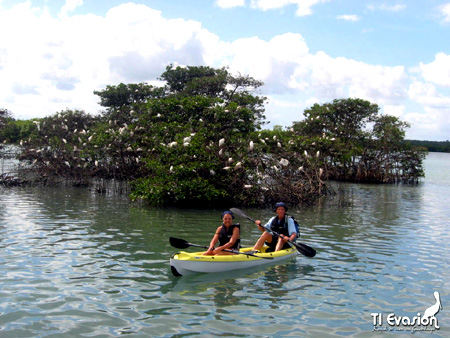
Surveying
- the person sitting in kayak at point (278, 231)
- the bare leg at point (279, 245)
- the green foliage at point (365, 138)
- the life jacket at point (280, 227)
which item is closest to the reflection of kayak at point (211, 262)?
the bare leg at point (279, 245)

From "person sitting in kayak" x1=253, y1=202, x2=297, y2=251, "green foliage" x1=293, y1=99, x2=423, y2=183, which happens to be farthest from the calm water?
"green foliage" x1=293, y1=99, x2=423, y2=183

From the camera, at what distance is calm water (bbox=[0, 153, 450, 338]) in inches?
260

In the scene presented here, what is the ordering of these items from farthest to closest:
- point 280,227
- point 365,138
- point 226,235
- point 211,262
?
point 365,138
point 280,227
point 226,235
point 211,262

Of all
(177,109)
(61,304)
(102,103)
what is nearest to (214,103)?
(177,109)

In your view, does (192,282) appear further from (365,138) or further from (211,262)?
(365,138)

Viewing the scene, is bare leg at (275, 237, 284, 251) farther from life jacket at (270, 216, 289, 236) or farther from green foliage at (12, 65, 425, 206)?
green foliage at (12, 65, 425, 206)

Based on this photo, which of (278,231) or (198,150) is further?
(198,150)

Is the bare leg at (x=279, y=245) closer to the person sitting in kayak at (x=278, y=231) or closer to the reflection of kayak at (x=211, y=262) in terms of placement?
the person sitting in kayak at (x=278, y=231)

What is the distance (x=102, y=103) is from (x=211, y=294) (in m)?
31.7

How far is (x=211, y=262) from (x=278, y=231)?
2.55 m

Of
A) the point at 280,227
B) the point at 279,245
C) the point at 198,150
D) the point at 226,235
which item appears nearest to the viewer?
the point at 226,235

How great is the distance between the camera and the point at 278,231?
35.9 feet

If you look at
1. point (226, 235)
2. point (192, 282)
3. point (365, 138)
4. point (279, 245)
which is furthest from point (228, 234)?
point (365, 138)

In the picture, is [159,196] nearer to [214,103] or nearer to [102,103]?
[214,103]
